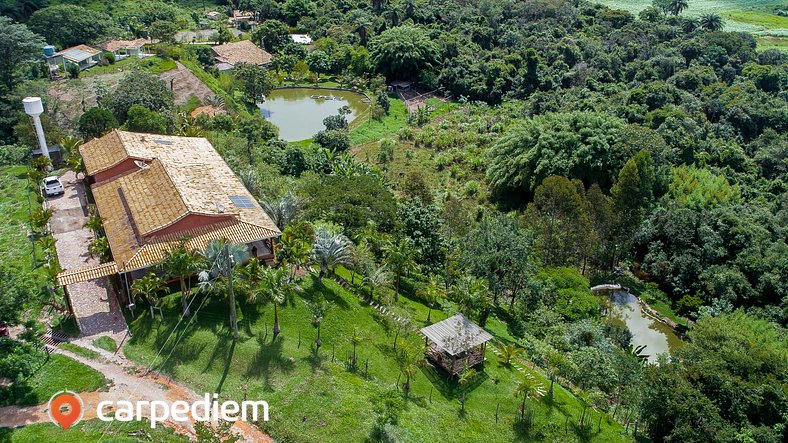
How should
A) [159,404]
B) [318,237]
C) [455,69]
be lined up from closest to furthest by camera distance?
1. [159,404]
2. [318,237]
3. [455,69]

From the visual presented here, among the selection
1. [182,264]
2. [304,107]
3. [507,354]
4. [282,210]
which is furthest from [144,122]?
[507,354]

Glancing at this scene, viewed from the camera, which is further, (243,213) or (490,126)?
(490,126)

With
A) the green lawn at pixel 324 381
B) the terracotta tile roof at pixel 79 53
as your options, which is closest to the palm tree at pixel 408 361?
the green lawn at pixel 324 381

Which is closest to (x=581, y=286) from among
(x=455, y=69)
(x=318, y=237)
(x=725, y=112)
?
(x=318, y=237)

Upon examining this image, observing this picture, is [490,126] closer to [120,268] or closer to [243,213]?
[243,213]

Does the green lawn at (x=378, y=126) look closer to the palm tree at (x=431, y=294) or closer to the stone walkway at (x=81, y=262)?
the stone walkway at (x=81, y=262)

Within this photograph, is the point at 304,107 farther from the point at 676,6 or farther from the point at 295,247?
the point at 676,6
